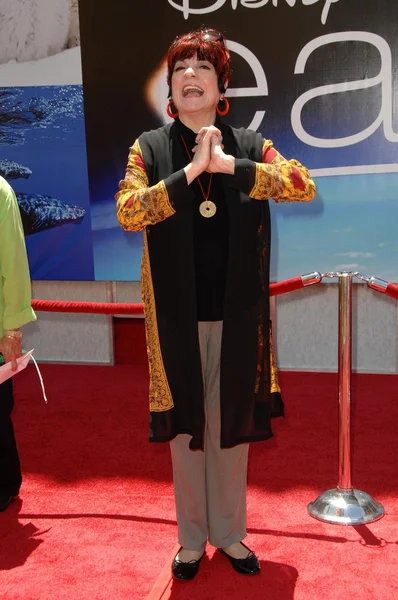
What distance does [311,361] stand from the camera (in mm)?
6535

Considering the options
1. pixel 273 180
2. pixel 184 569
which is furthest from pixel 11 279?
pixel 184 569

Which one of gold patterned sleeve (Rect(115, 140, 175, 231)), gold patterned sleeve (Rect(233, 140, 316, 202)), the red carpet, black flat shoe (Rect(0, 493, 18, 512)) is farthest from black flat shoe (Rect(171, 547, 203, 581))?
gold patterned sleeve (Rect(233, 140, 316, 202))

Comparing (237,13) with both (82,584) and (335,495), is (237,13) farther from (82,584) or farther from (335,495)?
(82,584)

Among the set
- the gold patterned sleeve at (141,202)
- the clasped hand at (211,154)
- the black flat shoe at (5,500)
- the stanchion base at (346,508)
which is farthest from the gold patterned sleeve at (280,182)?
the black flat shoe at (5,500)

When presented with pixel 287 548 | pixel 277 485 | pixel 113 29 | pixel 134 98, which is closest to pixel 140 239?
pixel 134 98

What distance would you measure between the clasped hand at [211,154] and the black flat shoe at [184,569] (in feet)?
4.93

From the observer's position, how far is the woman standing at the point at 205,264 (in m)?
2.66

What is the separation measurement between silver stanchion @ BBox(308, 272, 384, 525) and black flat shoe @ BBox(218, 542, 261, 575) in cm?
62

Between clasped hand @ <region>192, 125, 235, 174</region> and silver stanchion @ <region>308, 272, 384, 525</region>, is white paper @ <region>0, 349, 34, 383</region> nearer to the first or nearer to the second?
clasped hand @ <region>192, 125, 235, 174</region>

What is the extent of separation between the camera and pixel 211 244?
2727 mm

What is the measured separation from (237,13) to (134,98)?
3.44 ft

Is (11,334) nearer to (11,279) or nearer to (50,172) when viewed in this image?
(11,279)

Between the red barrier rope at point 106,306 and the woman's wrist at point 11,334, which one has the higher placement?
the red barrier rope at point 106,306

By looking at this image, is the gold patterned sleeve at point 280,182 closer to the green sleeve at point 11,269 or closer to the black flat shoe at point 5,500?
the green sleeve at point 11,269
